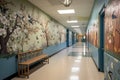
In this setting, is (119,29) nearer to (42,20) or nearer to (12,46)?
(12,46)

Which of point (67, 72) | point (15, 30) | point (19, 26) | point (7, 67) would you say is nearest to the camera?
point (7, 67)

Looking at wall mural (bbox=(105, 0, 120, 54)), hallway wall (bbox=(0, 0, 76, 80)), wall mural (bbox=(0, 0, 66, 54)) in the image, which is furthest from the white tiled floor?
wall mural (bbox=(105, 0, 120, 54))

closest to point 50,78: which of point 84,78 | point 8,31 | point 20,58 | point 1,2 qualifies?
point 84,78

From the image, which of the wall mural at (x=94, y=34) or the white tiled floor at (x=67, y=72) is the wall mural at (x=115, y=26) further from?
the wall mural at (x=94, y=34)

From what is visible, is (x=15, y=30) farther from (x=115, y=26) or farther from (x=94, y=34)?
(x=94, y=34)

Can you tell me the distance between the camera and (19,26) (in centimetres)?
505

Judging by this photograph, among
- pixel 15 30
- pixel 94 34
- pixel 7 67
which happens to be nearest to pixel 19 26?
pixel 15 30

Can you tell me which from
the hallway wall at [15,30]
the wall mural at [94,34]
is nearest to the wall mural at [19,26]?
the hallway wall at [15,30]

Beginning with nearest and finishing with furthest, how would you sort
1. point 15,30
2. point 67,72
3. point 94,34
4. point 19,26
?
1. point 15,30
2. point 19,26
3. point 67,72
4. point 94,34

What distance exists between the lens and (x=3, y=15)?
408cm

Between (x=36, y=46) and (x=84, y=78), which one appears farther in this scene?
(x=36, y=46)

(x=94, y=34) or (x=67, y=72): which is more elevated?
(x=94, y=34)

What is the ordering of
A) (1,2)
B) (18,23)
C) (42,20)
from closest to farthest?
1. (1,2)
2. (18,23)
3. (42,20)

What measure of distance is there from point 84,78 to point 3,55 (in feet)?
9.28
